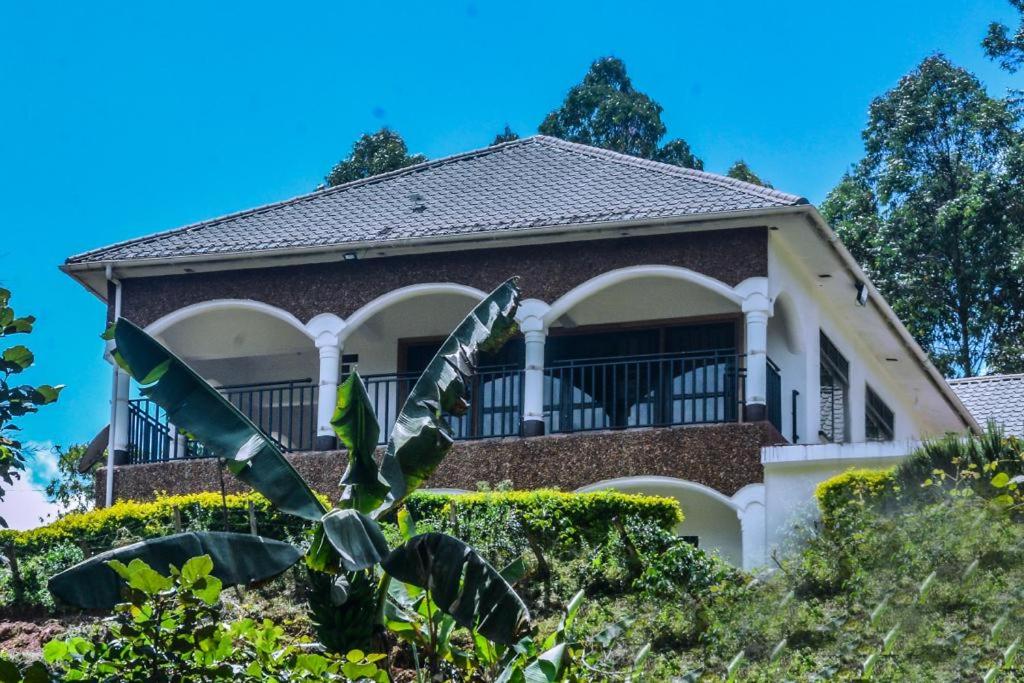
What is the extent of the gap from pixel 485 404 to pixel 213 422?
8.23 m

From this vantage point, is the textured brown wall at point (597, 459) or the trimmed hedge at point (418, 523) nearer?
the trimmed hedge at point (418, 523)

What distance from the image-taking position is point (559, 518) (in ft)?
54.1

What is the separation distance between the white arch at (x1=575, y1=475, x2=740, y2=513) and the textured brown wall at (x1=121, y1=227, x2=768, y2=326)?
2211 mm

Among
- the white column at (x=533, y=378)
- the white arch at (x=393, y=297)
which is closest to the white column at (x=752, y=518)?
the white column at (x=533, y=378)

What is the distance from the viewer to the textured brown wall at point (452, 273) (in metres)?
19.6

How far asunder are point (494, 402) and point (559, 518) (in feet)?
14.8

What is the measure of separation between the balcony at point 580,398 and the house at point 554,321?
0.11ft

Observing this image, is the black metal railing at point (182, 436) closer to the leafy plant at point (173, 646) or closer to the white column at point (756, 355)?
the white column at point (756, 355)

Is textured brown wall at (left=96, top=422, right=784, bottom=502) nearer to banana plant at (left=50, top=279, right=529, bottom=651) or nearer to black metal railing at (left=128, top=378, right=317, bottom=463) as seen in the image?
black metal railing at (left=128, top=378, right=317, bottom=463)

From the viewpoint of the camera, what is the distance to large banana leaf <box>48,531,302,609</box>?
11.4m

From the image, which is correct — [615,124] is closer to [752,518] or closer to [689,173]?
[689,173]

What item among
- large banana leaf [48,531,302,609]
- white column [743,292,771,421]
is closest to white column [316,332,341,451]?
white column [743,292,771,421]

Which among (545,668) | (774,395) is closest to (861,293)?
(774,395)

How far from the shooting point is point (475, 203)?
70.1ft
